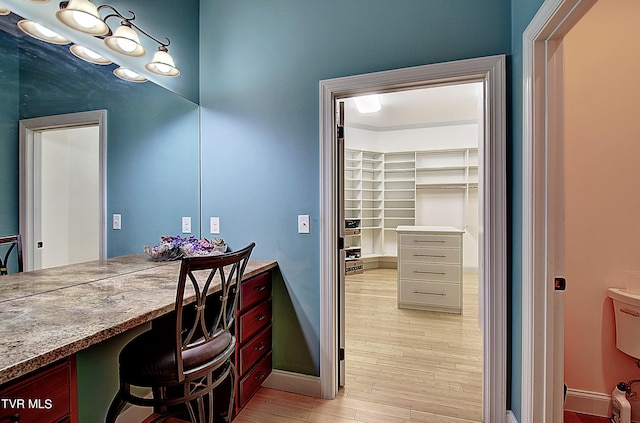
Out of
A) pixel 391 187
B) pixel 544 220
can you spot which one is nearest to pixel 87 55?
pixel 544 220

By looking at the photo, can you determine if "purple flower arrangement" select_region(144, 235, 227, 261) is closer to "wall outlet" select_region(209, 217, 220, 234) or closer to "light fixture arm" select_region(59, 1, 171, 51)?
"wall outlet" select_region(209, 217, 220, 234)

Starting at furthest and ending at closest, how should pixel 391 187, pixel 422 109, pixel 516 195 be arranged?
pixel 391 187, pixel 422 109, pixel 516 195

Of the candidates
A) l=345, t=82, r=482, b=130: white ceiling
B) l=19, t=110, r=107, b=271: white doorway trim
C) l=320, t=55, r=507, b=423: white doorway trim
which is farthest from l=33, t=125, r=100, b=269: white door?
l=345, t=82, r=482, b=130: white ceiling

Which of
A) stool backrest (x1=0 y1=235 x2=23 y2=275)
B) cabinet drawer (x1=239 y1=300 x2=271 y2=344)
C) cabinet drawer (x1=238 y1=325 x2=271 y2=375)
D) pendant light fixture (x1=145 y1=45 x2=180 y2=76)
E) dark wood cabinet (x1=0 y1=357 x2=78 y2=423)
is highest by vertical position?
pendant light fixture (x1=145 y1=45 x2=180 y2=76)

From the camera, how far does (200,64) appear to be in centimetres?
230

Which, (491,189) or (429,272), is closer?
(491,189)

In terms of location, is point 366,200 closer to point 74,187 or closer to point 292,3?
point 292,3

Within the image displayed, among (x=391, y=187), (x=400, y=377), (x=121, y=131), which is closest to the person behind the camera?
(x=121, y=131)

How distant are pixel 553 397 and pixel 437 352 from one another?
1339 millimetres

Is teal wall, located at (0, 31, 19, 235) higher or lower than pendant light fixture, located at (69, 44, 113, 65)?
lower

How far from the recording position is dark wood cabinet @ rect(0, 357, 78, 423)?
755mm

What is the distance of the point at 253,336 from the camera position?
74.5 inches

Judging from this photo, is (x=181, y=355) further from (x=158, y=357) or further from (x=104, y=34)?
(x=104, y=34)

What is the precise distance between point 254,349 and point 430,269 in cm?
239
